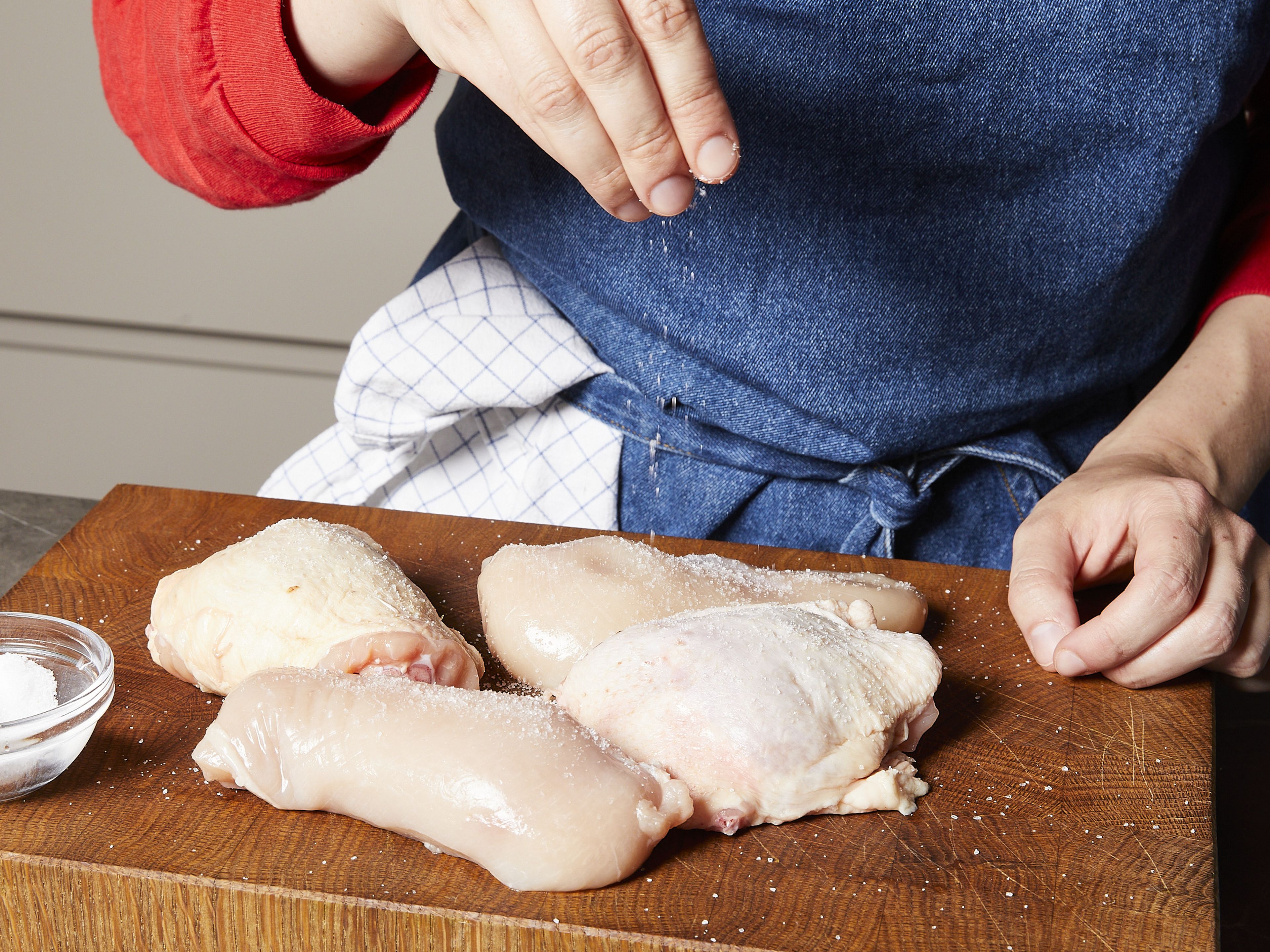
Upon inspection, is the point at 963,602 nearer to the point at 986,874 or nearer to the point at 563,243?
the point at 986,874

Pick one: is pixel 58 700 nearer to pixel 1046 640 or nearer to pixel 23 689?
pixel 23 689

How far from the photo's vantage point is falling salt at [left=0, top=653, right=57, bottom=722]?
710mm

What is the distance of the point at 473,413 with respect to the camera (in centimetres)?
117

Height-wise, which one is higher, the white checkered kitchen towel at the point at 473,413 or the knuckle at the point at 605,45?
the knuckle at the point at 605,45

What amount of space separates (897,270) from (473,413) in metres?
0.44

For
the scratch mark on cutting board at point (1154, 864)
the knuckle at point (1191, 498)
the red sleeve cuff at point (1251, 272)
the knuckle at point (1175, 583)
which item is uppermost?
the red sleeve cuff at point (1251, 272)

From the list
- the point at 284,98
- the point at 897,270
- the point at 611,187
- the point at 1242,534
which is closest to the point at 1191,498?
the point at 1242,534

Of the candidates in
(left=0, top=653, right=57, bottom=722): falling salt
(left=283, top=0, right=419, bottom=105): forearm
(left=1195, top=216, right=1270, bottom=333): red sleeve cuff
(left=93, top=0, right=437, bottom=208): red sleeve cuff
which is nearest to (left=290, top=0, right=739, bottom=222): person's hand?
(left=283, top=0, right=419, bottom=105): forearm

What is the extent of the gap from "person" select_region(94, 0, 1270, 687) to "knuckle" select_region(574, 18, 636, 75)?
0.84 feet

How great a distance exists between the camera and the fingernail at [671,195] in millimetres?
647

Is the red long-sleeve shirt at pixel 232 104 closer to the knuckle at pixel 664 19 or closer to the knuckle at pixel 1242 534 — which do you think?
the knuckle at pixel 664 19

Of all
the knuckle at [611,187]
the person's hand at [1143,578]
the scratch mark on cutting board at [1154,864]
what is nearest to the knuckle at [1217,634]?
the person's hand at [1143,578]

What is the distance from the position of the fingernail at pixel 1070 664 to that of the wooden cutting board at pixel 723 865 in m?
0.02

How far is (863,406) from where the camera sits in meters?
1.04
